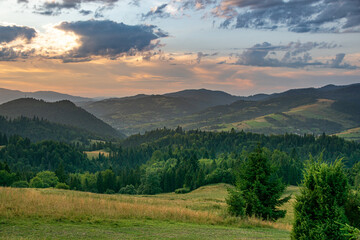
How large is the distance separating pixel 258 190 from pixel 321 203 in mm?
14589

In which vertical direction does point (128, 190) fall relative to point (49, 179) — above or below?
below

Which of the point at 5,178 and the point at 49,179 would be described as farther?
the point at 49,179

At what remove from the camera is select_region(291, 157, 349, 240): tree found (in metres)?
18.0

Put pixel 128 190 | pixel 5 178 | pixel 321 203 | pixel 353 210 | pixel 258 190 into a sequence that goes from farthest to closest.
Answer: pixel 128 190, pixel 5 178, pixel 258 190, pixel 353 210, pixel 321 203

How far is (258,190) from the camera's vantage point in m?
33.0

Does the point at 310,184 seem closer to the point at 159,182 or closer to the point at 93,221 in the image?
the point at 93,221

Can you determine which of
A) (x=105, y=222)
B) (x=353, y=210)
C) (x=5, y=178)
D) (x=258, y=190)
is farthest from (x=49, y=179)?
(x=353, y=210)

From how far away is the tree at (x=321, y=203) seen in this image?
17969mm

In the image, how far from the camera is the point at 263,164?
33.9 m

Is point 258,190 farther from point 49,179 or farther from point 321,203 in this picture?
point 49,179

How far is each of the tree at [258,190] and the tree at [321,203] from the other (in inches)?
492

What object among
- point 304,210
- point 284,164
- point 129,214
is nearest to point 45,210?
point 129,214

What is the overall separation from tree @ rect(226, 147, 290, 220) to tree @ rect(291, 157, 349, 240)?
492 inches

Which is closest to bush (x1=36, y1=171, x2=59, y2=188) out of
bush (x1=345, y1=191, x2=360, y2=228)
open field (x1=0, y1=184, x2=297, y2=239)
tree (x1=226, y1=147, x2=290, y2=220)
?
tree (x1=226, y1=147, x2=290, y2=220)
